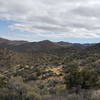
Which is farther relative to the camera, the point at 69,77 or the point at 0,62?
the point at 0,62

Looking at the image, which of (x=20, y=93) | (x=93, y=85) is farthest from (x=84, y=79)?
(x=20, y=93)

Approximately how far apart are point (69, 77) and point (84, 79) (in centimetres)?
112

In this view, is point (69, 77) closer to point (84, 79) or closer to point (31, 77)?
point (84, 79)

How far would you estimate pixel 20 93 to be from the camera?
8891 millimetres

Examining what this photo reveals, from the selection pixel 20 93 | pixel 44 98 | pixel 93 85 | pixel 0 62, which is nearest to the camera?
pixel 44 98

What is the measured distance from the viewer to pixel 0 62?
49.0 metres

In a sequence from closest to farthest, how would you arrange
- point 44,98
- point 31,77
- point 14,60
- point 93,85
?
point 44,98
point 93,85
point 31,77
point 14,60

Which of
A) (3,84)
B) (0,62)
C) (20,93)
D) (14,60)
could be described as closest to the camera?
(20,93)

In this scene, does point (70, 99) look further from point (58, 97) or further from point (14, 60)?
point (14, 60)

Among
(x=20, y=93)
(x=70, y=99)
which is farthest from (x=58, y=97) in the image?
(x=20, y=93)

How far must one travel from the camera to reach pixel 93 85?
14.2m

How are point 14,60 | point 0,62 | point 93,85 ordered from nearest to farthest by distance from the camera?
point 93,85
point 0,62
point 14,60

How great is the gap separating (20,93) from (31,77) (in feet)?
42.8

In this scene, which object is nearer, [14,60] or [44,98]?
[44,98]
